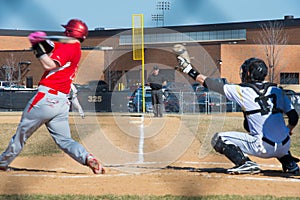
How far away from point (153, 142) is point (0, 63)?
20.3 m

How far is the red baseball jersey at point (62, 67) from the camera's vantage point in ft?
20.0

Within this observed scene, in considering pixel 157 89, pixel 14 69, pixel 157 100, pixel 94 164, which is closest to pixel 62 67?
pixel 94 164

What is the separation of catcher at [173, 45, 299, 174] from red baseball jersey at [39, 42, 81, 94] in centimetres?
112

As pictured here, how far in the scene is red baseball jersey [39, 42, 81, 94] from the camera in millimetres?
6094

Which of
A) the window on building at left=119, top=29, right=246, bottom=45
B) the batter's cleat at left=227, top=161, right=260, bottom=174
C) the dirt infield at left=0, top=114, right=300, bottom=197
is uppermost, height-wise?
the window on building at left=119, top=29, right=246, bottom=45

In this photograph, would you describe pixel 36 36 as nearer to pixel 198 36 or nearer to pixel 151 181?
pixel 151 181

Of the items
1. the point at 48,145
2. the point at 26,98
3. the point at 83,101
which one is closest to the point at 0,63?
the point at 26,98

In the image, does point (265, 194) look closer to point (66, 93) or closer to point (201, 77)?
point (201, 77)

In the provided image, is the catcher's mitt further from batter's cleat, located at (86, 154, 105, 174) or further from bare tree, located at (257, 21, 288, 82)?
bare tree, located at (257, 21, 288, 82)

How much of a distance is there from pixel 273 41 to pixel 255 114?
20282mm

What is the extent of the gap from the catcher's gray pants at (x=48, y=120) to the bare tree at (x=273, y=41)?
16950mm

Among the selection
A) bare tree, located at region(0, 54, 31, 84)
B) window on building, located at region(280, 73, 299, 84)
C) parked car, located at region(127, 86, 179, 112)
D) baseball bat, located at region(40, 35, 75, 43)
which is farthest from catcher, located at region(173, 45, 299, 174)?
window on building, located at region(280, 73, 299, 84)

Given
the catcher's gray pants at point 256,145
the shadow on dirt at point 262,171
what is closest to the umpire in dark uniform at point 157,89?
the shadow on dirt at point 262,171

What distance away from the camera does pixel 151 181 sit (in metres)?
6.06
